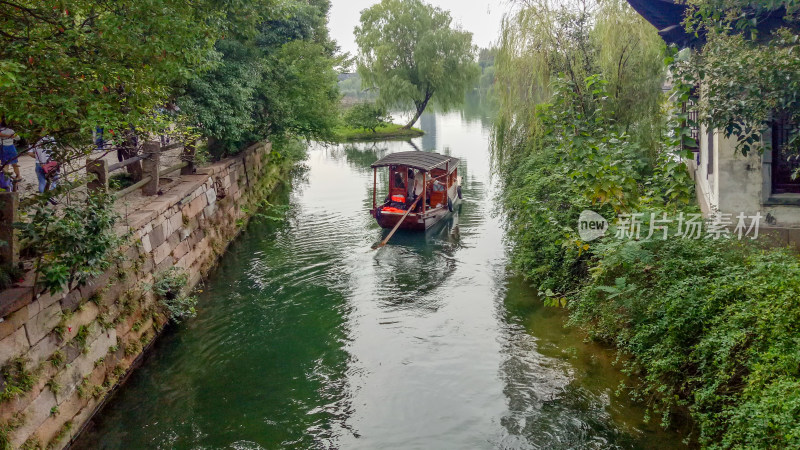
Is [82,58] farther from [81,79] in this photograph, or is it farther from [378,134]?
[378,134]

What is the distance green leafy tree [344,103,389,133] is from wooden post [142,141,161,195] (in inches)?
1170

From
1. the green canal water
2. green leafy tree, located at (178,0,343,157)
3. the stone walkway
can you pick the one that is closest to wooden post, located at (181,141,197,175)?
the stone walkway

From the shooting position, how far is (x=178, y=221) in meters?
12.4

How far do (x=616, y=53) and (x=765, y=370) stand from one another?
9.82 m

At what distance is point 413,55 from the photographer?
40.7m

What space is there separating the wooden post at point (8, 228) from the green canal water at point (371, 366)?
96.3 inches

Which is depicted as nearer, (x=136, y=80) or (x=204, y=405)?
(x=136, y=80)

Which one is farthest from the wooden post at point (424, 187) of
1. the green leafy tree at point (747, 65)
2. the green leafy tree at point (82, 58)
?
the green leafy tree at point (82, 58)

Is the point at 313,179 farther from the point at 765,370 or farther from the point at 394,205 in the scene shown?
the point at 765,370

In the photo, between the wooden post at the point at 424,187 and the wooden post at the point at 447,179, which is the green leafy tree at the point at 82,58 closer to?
the wooden post at the point at 424,187

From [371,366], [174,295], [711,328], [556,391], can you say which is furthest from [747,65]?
[174,295]

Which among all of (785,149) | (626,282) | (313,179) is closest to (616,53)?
(785,149)

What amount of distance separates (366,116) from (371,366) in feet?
108

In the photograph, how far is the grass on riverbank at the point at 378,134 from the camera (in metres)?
40.9
